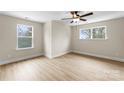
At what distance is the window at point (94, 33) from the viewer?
16.9 feet

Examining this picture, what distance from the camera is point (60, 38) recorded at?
571cm

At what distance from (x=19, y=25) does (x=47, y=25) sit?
5.06ft

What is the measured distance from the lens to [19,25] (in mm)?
4453

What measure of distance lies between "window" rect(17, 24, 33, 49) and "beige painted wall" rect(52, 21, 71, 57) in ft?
4.60

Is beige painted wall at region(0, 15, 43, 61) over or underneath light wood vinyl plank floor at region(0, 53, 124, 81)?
over

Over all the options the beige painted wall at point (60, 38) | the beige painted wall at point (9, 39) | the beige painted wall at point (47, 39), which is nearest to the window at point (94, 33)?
the beige painted wall at point (60, 38)

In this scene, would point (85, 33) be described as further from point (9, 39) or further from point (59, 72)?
point (9, 39)

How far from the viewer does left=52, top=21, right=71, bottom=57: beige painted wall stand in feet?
16.9

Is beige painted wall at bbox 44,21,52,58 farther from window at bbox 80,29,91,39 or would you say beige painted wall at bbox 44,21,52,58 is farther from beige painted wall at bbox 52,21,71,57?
window at bbox 80,29,91,39

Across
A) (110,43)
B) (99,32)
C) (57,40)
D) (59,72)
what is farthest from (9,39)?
(110,43)

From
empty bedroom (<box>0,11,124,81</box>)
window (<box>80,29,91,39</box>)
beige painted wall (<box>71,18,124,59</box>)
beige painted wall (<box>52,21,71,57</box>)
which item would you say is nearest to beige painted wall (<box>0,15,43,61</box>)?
empty bedroom (<box>0,11,124,81</box>)
